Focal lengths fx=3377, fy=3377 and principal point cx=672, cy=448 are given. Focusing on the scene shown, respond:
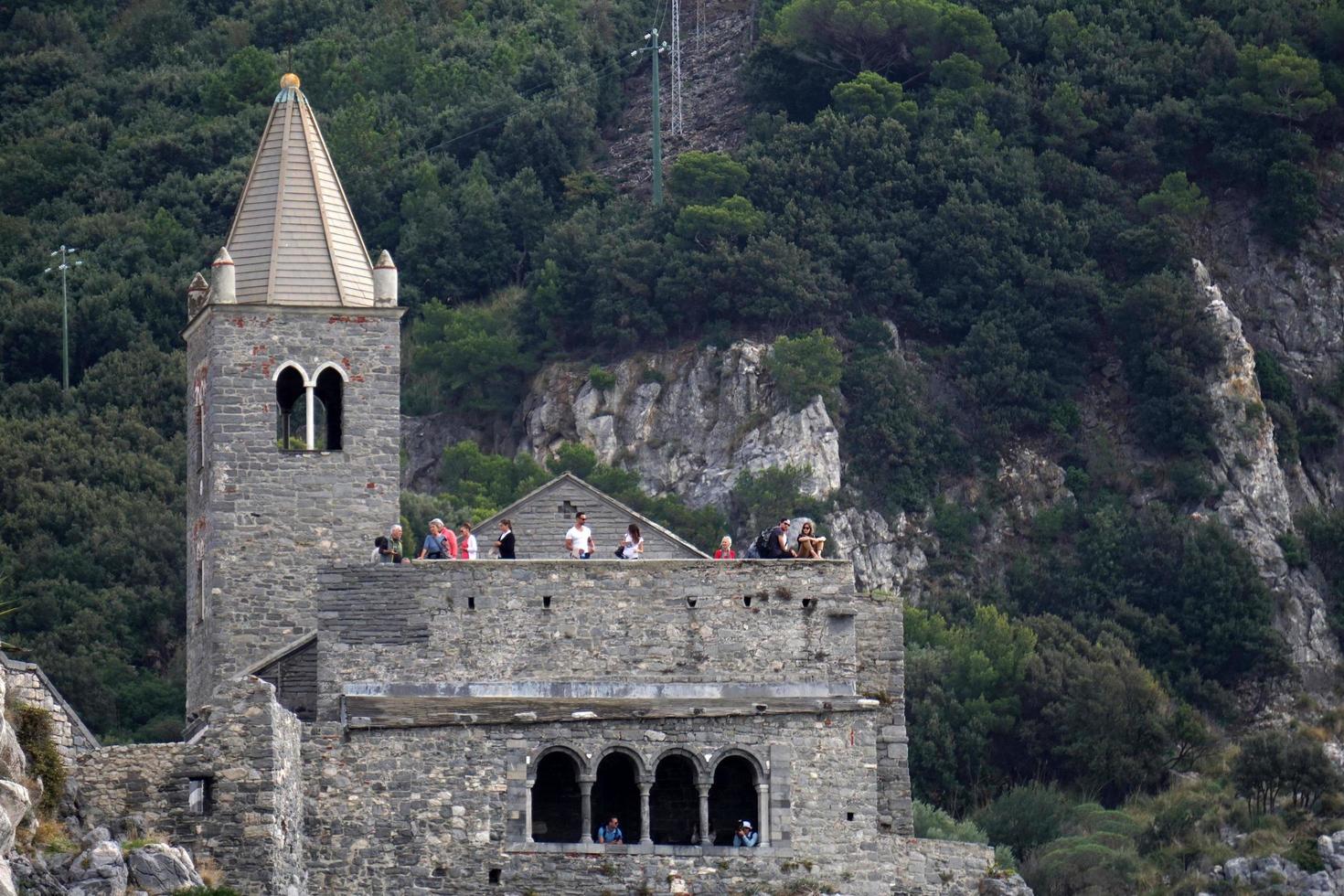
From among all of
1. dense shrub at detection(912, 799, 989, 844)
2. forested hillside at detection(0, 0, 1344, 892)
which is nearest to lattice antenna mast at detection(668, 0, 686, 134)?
forested hillside at detection(0, 0, 1344, 892)

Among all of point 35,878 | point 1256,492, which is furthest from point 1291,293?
point 35,878

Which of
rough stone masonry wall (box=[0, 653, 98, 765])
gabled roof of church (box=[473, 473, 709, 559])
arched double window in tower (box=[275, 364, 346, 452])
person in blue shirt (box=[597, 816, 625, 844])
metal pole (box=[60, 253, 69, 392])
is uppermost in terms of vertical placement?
metal pole (box=[60, 253, 69, 392])

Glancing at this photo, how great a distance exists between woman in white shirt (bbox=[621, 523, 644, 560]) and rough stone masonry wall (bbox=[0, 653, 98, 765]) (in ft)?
33.4

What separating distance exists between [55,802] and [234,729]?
124 inches

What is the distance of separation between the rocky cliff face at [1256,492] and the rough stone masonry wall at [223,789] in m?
54.1

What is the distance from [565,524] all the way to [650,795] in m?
7.40

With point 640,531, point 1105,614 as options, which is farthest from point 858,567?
point 640,531

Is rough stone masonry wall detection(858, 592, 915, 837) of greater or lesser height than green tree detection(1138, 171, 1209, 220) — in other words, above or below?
below

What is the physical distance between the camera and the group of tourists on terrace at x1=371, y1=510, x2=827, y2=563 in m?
56.4

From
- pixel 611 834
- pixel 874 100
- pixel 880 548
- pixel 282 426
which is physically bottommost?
pixel 611 834

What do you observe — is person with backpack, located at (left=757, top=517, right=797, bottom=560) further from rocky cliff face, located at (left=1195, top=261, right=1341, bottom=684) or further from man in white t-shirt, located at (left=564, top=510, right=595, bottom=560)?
rocky cliff face, located at (left=1195, top=261, right=1341, bottom=684)

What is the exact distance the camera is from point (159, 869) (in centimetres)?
4828

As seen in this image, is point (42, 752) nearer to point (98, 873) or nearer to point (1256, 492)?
point (98, 873)

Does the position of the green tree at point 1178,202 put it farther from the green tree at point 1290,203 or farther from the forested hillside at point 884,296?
the green tree at point 1290,203
